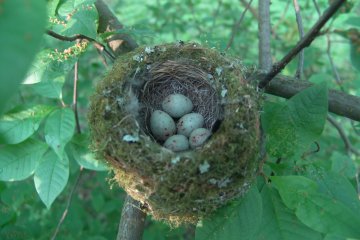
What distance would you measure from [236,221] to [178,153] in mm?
354

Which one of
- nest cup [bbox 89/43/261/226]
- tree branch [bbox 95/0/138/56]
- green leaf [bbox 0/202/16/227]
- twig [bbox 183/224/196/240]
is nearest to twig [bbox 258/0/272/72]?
nest cup [bbox 89/43/261/226]

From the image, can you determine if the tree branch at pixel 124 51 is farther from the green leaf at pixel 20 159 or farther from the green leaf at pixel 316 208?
the green leaf at pixel 316 208

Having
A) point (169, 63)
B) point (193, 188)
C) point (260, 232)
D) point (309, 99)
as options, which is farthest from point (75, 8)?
point (260, 232)

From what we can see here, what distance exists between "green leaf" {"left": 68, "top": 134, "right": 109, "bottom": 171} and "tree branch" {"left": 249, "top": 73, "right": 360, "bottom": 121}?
0.72 m

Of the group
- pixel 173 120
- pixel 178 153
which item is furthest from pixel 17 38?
pixel 173 120

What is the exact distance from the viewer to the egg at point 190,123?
2234 mm

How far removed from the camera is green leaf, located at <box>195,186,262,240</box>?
128 cm

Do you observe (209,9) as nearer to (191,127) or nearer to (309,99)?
(191,127)

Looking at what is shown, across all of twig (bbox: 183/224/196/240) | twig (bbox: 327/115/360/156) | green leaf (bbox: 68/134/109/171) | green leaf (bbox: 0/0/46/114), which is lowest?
twig (bbox: 183/224/196/240)

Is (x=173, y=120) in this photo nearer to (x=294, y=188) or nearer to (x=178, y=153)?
(x=178, y=153)

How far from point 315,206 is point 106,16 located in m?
1.21

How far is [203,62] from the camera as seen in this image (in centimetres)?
189

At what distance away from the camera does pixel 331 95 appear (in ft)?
5.11

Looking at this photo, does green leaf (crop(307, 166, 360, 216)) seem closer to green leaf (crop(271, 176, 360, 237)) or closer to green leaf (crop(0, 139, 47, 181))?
green leaf (crop(271, 176, 360, 237))
